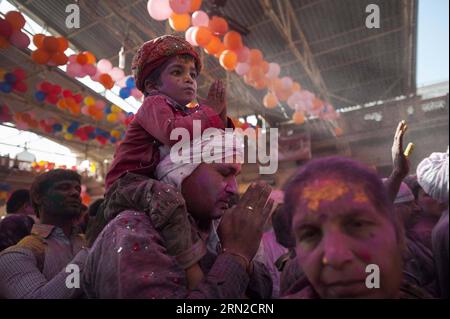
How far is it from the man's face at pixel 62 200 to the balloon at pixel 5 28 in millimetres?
2673

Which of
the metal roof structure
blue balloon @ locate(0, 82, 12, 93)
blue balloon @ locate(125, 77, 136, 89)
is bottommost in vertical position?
blue balloon @ locate(0, 82, 12, 93)

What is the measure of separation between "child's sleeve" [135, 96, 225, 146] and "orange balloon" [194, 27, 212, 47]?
3.02 meters

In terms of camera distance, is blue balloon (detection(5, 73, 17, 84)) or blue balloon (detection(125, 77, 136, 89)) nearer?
blue balloon (detection(5, 73, 17, 84))

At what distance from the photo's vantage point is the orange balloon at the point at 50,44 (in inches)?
161

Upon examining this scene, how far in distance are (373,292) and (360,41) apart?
607 cm

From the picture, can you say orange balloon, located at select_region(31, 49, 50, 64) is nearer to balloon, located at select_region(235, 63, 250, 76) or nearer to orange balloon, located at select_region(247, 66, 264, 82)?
balloon, located at select_region(235, 63, 250, 76)

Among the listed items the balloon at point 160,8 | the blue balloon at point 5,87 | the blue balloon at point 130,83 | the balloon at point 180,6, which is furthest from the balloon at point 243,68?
the blue balloon at point 5,87

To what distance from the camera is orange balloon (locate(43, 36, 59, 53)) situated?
4.09 metres

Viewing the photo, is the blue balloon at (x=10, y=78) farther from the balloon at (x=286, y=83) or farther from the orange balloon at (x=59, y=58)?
the balloon at (x=286, y=83)

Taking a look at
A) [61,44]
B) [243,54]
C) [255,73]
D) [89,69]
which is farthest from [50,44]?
[255,73]

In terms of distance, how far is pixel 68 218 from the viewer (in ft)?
6.79

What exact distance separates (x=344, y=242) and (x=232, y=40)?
4196 mm

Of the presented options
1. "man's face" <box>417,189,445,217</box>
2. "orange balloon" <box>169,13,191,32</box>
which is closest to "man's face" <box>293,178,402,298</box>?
"man's face" <box>417,189,445,217</box>

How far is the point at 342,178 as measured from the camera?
837mm
